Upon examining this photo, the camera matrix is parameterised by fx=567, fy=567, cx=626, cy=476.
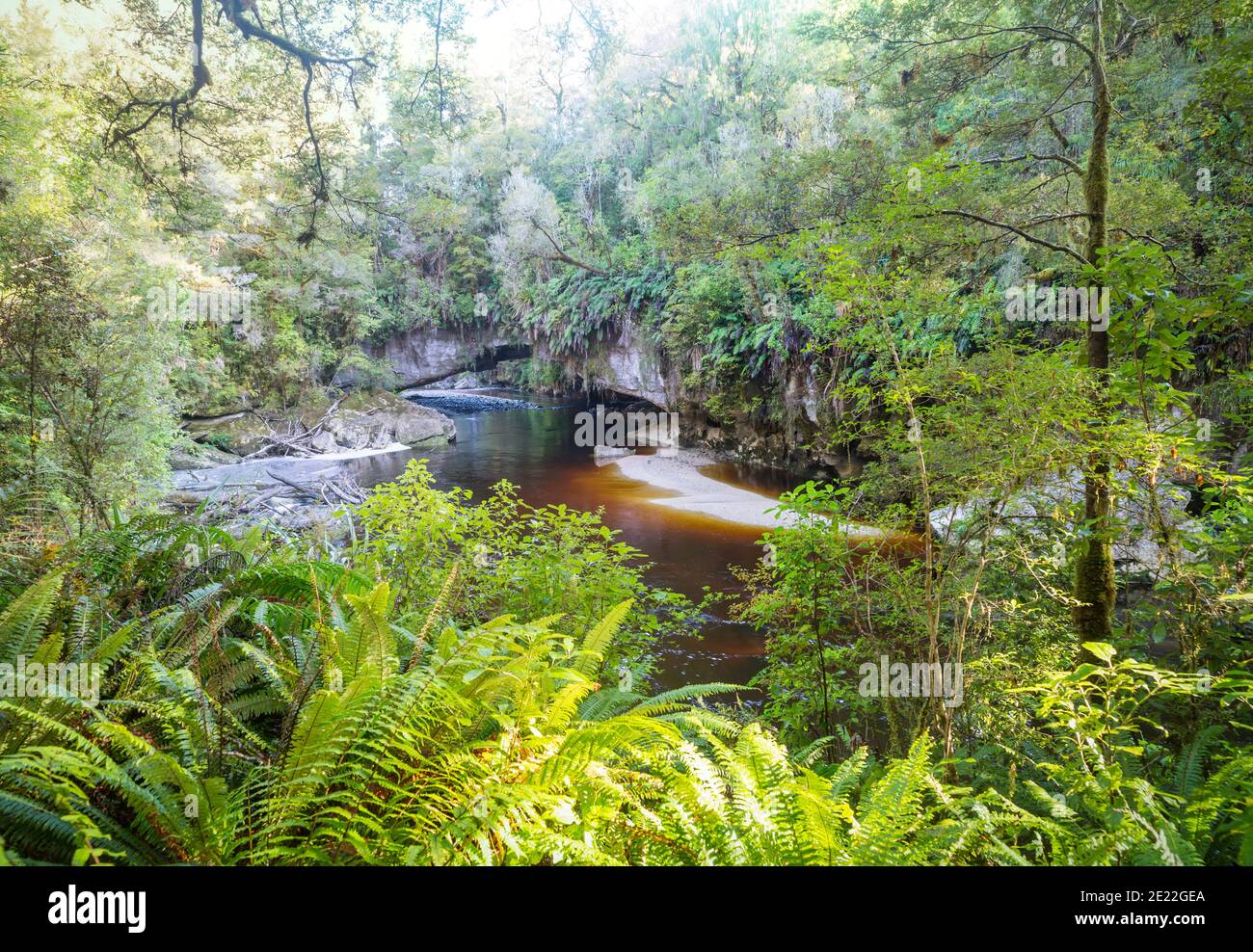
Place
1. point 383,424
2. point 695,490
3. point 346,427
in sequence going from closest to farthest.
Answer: point 695,490
point 346,427
point 383,424

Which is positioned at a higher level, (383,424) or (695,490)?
(383,424)

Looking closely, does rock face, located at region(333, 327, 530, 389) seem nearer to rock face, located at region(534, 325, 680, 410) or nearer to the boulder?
rock face, located at region(534, 325, 680, 410)

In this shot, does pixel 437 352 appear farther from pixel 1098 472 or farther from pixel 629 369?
pixel 1098 472

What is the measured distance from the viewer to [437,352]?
26.1 meters

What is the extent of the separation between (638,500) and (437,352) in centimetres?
1780

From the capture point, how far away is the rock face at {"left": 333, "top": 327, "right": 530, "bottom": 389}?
81.4ft

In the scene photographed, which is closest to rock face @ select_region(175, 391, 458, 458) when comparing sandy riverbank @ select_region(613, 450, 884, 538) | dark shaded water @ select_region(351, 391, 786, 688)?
dark shaded water @ select_region(351, 391, 786, 688)

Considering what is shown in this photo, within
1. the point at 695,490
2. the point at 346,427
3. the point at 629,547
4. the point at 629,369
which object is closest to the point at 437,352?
the point at 629,369

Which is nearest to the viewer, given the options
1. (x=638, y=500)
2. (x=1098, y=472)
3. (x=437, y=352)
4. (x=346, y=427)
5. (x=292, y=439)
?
(x=1098, y=472)

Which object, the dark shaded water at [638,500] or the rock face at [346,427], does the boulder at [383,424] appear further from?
the dark shaded water at [638,500]

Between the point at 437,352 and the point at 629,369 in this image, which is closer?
the point at 629,369

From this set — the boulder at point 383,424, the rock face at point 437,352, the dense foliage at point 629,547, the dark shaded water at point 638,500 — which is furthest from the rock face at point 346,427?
the rock face at point 437,352

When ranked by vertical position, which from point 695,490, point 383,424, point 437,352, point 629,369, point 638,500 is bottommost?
point 638,500
